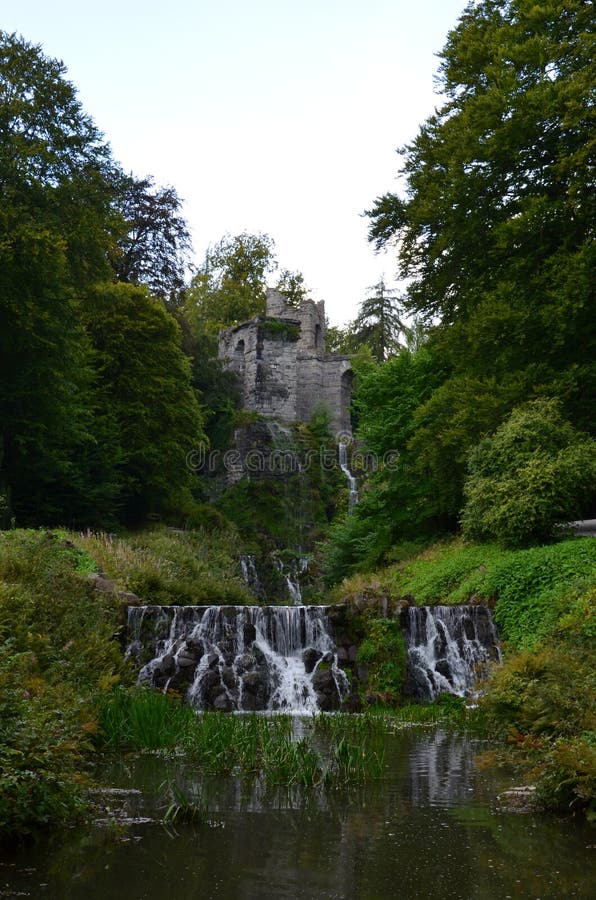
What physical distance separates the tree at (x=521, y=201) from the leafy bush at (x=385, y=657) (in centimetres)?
585

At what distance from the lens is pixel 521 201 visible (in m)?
17.1

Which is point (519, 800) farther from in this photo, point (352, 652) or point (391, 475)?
point (391, 475)

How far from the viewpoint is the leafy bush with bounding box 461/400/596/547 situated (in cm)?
1541

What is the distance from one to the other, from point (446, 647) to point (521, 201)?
8.99 metres

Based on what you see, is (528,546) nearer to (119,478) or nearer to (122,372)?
(119,478)

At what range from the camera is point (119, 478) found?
26438 mm

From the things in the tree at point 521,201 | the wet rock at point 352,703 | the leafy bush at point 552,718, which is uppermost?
the tree at point 521,201

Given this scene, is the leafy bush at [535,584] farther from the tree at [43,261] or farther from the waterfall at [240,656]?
the tree at [43,261]

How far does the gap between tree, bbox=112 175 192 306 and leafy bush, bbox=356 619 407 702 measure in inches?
914

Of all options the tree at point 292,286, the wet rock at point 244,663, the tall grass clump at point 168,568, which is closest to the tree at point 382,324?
the tree at point 292,286

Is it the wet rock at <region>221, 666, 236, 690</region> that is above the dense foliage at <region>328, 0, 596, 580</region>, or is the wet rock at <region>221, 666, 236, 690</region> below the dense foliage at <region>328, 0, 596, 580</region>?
below

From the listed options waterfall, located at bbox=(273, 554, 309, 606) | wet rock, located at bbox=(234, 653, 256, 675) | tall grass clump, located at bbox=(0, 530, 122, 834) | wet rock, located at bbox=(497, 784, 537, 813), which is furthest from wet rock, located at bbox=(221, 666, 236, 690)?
waterfall, located at bbox=(273, 554, 309, 606)

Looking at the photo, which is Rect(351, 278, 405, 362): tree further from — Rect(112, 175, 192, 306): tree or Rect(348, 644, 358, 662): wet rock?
Rect(348, 644, 358, 662): wet rock

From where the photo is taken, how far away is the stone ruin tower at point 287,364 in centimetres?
3934
